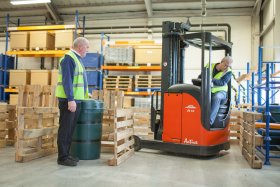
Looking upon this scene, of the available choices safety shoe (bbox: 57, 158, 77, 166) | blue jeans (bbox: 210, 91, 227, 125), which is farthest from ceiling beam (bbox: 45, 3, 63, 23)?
safety shoe (bbox: 57, 158, 77, 166)

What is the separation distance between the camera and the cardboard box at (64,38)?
12.8 meters

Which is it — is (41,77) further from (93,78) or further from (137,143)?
(137,143)

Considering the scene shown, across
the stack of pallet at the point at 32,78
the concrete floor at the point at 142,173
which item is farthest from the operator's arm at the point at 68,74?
the stack of pallet at the point at 32,78

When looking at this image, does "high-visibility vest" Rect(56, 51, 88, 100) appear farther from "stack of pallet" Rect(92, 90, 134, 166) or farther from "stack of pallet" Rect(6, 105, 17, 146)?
"stack of pallet" Rect(6, 105, 17, 146)

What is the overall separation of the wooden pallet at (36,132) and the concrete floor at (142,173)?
0.63 feet

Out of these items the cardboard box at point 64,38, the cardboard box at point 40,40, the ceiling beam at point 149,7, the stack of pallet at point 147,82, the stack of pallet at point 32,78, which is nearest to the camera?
the stack of pallet at point 147,82

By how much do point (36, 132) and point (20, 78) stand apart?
319 inches

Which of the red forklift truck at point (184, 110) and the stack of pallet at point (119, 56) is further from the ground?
the stack of pallet at point (119, 56)

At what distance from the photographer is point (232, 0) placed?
1357 cm

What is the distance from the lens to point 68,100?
5148 millimetres

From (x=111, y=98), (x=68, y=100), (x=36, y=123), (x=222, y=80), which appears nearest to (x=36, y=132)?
(x=36, y=123)

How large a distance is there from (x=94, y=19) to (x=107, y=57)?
3.84 m

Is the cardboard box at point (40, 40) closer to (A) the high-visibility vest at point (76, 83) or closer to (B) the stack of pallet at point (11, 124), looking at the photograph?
(B) the stack of pallet at point (11, 124)

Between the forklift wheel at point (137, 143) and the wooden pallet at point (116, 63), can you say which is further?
the wooden pallet at point (116, 63)
